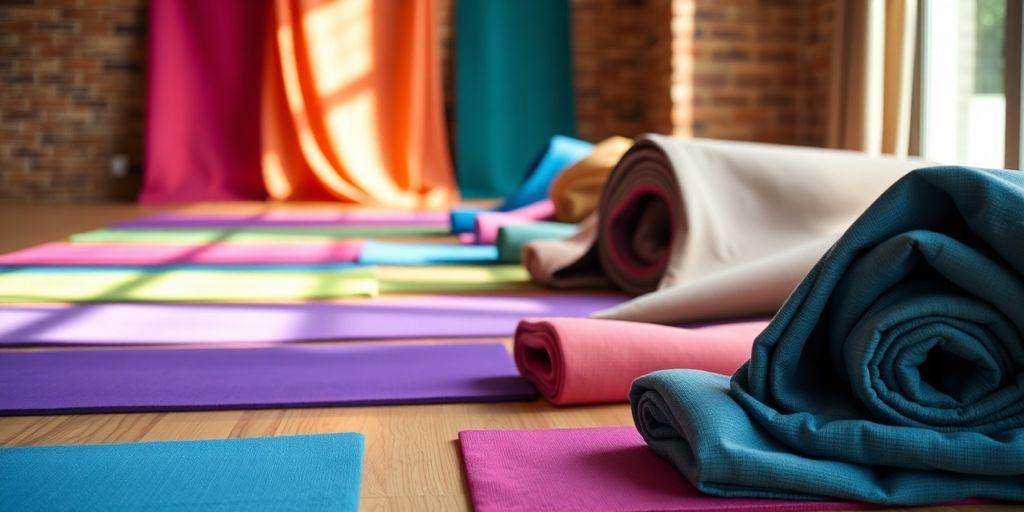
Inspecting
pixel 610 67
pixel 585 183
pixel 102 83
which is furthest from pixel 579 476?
pixel 102 83

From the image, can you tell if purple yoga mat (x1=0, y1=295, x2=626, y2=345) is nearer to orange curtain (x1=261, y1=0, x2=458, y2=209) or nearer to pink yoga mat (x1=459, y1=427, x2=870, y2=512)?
pink yoga mat (x1=459, y1=427, x2=870, y2=512)

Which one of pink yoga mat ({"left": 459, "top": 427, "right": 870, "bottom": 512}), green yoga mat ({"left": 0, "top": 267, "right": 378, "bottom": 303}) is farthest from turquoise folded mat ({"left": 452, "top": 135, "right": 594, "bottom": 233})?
pink yoga mat ({"left": 459, "top": 427, "right": 870, "bottom": 512})

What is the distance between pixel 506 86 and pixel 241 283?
4.41 meters

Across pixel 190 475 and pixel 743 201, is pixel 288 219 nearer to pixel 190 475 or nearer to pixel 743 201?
pixel 743 201

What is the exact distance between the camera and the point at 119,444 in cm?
124

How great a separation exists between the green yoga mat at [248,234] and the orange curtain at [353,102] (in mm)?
2193

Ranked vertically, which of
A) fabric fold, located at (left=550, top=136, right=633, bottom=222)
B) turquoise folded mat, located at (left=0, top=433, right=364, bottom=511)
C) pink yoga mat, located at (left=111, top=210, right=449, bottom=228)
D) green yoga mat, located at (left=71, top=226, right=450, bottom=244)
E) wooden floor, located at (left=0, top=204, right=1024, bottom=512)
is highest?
fabric fold, located at (left=550, top=136, right=633, bottom=222)

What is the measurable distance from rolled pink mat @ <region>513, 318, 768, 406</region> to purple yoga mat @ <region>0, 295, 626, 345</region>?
0.51 m

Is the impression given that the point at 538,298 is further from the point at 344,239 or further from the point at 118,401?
the point at 344,239

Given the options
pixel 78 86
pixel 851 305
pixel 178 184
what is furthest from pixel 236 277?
pixel 78 86

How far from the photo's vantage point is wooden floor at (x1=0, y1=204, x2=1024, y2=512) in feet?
3.82

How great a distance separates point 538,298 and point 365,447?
4.07ft

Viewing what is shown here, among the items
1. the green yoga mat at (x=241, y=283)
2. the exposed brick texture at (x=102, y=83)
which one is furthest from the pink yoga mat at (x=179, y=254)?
the exposed brick texture at (x=102, y=83)

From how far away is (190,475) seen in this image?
111 cm
